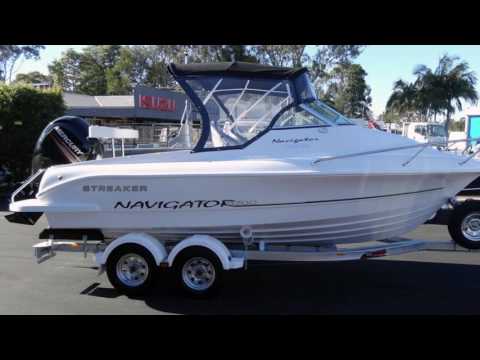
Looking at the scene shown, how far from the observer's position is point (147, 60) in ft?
149

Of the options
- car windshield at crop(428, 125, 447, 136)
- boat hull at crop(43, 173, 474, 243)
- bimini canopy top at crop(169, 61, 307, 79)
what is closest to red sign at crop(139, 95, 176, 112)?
car windshield at crop(428, 125, 447, 136)

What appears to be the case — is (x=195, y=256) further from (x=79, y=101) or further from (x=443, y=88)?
(x=443, y=88)

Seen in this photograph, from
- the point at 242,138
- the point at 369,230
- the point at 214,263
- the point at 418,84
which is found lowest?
the point at 214,263

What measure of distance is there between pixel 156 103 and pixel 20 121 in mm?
15287

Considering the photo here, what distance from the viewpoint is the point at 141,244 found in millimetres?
4844

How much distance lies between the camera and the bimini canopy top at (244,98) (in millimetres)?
5176

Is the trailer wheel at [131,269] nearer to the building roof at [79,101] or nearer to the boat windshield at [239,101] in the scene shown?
the boat windshield at [239,101]

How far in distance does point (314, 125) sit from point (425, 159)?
4.46 feet

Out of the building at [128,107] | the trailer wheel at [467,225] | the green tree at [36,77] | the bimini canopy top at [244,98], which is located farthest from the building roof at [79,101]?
the green tree at [36,77]

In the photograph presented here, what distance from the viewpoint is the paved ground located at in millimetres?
4625

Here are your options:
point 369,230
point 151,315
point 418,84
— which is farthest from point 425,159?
point 418,84

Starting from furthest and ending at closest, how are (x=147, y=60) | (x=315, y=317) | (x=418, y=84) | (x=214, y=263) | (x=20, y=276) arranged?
(x=147, y=60) < (x=418, y=84) < (x=20, y=276) < (x=214, y=263) < (x=315, y=317)

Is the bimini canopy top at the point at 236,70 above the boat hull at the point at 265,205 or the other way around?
above

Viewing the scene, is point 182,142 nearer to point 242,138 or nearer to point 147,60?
point 242,138
